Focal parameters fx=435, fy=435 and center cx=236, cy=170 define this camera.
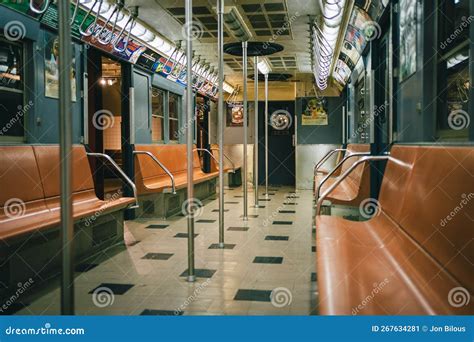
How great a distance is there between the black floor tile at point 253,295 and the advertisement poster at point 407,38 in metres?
1.95

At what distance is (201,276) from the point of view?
3.33 m

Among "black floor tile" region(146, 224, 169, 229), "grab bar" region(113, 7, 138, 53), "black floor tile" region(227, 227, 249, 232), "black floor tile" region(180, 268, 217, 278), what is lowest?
"black floor tile" region(146, 224, 169, 229)

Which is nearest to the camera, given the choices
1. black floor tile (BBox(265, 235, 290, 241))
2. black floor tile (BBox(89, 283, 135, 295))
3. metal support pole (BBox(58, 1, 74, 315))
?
metal support pole (BBox(58, 1, 74, 315))

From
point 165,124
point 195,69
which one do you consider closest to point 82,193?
point 165,124

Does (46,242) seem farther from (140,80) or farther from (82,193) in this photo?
(140,80)

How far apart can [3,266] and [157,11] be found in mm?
4413

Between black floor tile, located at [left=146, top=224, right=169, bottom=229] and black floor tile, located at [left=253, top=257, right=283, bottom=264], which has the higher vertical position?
black floor tile, located at [left=253, top=257, right=283, bottom=264]

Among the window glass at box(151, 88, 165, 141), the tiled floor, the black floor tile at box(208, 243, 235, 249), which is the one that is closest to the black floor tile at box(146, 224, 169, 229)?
the tiled floor

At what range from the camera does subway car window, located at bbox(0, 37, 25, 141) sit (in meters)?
3.98

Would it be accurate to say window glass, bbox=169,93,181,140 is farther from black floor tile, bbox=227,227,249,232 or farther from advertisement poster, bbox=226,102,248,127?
black floor tile, bbox=227,227,249,232

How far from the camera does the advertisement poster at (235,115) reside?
13328 mm

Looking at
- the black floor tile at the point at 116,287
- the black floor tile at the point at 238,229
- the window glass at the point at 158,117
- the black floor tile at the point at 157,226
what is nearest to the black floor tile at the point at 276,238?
the black floor tile at the point at 238,229

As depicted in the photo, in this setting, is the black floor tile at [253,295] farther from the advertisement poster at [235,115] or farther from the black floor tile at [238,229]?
the advertisement poster at [235,115]

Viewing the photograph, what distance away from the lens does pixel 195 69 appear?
31.5 ft
